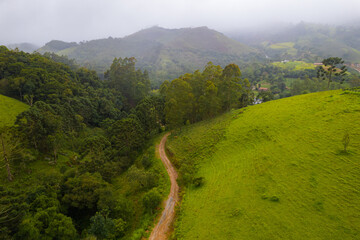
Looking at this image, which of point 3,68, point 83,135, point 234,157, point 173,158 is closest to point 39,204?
point 173,158

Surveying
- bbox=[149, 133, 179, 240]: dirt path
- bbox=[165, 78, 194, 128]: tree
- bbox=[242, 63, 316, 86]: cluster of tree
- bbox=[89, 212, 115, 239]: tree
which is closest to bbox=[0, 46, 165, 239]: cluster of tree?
bbox=[89, 212, 115, 239]: tree

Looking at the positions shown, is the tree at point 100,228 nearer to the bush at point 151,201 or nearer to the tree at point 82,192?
the tree at point 82,192

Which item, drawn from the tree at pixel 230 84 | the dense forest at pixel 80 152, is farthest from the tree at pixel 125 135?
the tree at pixel 230 84

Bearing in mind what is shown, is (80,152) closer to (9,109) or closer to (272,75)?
(9,109)

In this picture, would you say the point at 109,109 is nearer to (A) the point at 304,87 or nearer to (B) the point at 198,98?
(B) the point at 198,98

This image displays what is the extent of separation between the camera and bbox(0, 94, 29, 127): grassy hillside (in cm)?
4153

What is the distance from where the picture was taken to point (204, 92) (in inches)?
1903

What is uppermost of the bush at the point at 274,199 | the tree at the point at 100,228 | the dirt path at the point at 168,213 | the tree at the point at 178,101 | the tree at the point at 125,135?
the tree at the point at 178,101

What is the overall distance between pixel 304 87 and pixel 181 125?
63.7 meters

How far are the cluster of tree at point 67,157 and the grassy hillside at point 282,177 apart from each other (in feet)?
27.4

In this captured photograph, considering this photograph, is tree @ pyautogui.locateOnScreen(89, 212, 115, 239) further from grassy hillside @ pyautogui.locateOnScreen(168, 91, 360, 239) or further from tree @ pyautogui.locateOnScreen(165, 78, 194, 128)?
tree @ pyautogui.locateOnScreen(165, 78, 194, 128)

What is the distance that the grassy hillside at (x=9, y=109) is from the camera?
4153cm

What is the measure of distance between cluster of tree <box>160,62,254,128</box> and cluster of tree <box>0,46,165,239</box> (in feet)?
29.2

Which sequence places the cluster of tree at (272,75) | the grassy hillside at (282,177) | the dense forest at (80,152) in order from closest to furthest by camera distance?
the grassy hillside at (282,177) → the dense forest at (80,152) → the cluster of tree at (272,75)
